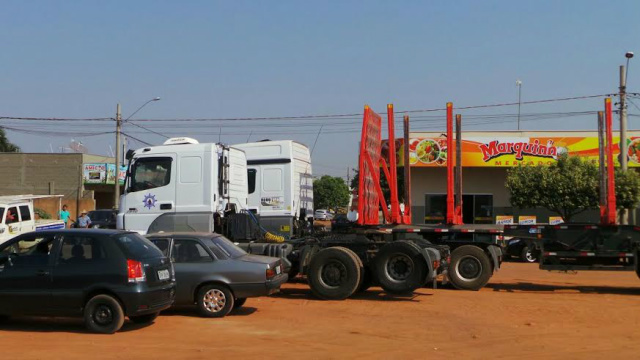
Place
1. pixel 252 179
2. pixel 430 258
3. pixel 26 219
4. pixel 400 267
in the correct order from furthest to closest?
pixel 26 219, pixel 252 179, pixel 400 267, pixel 430 258

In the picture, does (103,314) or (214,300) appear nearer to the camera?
(103,314)

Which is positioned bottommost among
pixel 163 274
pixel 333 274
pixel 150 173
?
pixel 333 274

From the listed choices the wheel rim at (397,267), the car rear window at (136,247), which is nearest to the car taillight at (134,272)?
the car rear window at (136,247)

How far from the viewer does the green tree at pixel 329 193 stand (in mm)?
90062

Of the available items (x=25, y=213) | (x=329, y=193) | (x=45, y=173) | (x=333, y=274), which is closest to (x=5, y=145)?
(x=45, y=173)

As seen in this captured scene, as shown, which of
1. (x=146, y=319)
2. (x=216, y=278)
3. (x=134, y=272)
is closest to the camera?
(x=134, y=272)

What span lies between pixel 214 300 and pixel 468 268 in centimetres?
627

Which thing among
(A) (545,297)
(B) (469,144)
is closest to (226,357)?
(A) (545,297)

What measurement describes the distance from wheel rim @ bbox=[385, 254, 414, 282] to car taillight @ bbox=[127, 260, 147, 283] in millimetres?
5452

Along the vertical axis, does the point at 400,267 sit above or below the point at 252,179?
below

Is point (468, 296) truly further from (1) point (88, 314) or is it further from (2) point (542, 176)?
(2) point (542, 176)

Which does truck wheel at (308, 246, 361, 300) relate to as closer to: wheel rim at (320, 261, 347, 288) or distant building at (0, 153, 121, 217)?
wheel rim at (320, 261, 347, 288)

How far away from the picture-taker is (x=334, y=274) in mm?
13195

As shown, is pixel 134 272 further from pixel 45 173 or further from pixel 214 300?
pixel 45 173
